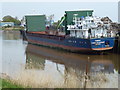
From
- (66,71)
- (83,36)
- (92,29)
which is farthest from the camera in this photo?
(92,29)

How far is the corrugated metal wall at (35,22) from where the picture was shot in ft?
103

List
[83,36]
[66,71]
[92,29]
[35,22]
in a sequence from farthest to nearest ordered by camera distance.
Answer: [35,22] < [92,29] < [83,36] < [66,71]

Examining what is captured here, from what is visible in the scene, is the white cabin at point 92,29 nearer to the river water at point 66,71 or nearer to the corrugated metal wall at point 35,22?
the river water at point 66,71

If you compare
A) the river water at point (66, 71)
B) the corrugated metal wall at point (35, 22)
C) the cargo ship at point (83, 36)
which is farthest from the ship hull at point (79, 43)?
the corrugated metal wall at point (35, 22)

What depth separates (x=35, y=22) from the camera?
1229 inches

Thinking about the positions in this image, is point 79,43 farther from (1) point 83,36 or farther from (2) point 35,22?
(2) point 35,22

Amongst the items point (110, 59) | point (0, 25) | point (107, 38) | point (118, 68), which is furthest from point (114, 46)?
point (0, 25)

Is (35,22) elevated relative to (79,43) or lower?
elevated

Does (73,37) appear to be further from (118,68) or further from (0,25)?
(0,25)

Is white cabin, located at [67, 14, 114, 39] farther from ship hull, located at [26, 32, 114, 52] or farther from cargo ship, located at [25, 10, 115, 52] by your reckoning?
ship hull, located at [26, 32, 114, 52]

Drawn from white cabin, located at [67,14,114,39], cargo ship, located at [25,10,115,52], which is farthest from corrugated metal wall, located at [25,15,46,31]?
white cabin, located at [67,14,114,39]

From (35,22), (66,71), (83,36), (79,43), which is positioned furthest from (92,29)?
(35,22)

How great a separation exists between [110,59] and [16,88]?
39.1 ft

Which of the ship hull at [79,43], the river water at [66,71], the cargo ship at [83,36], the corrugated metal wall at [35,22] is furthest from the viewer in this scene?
the corrugated metal wall at [35,22]
